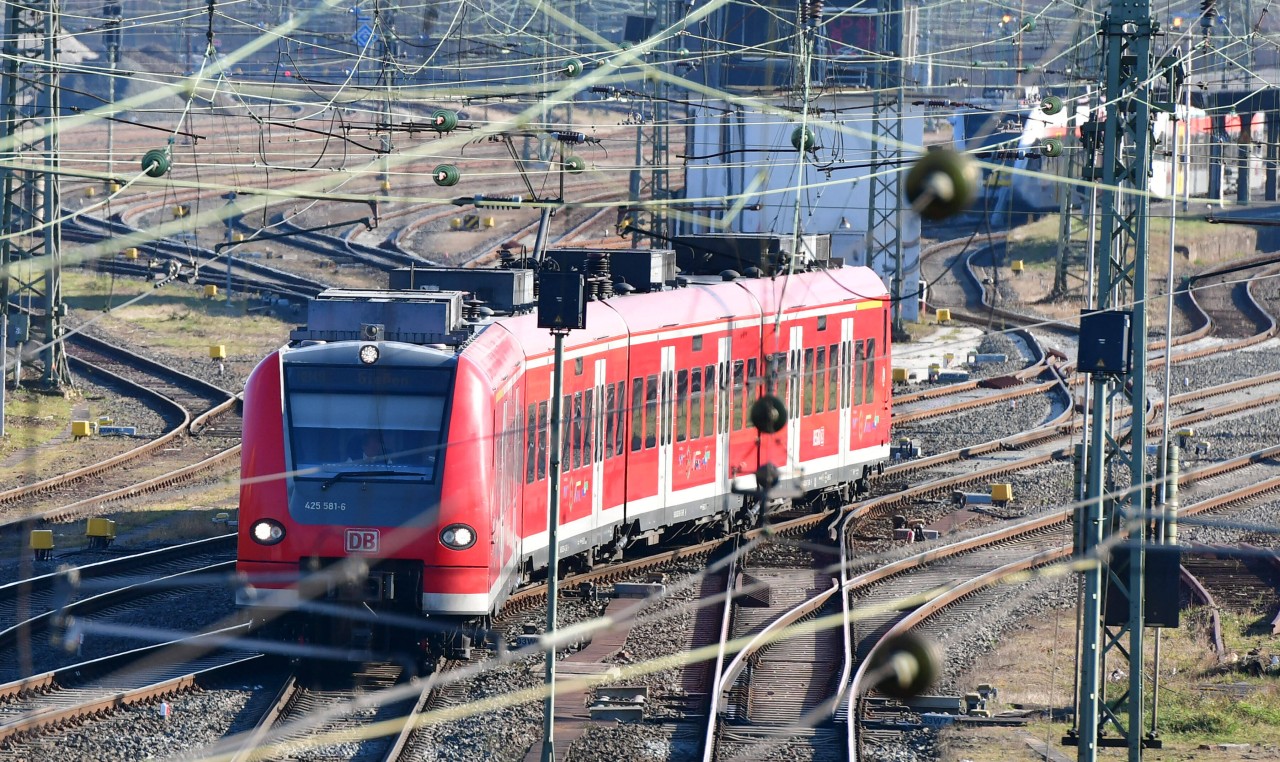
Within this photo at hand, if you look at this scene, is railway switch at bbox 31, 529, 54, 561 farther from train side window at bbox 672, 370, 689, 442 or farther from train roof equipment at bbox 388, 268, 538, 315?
train side window at bbox 672, 370, 689, 442

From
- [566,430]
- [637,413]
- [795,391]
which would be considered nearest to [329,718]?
[566,430]

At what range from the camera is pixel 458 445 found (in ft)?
47.8

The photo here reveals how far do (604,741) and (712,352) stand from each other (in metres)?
7.53

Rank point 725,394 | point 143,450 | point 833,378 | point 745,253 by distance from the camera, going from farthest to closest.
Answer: point 143,450, point 745,253, point 833,378, point 725,394

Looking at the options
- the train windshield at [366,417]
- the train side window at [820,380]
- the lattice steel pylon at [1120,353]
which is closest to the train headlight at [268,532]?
the train windshield at [366,417]

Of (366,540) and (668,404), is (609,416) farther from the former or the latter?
(366,540)

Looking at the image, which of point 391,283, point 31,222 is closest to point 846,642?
point 391,283

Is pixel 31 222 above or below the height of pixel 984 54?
below

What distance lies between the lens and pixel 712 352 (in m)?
20.4

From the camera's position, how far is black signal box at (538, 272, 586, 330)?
13.1m

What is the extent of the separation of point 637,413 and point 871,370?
5.77 m

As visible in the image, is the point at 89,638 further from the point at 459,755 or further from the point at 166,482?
the point at 166,482

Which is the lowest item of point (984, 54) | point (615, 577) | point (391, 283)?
point (615, 577)

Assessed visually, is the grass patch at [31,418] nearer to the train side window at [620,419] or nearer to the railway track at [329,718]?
the train side window at [620,419]
